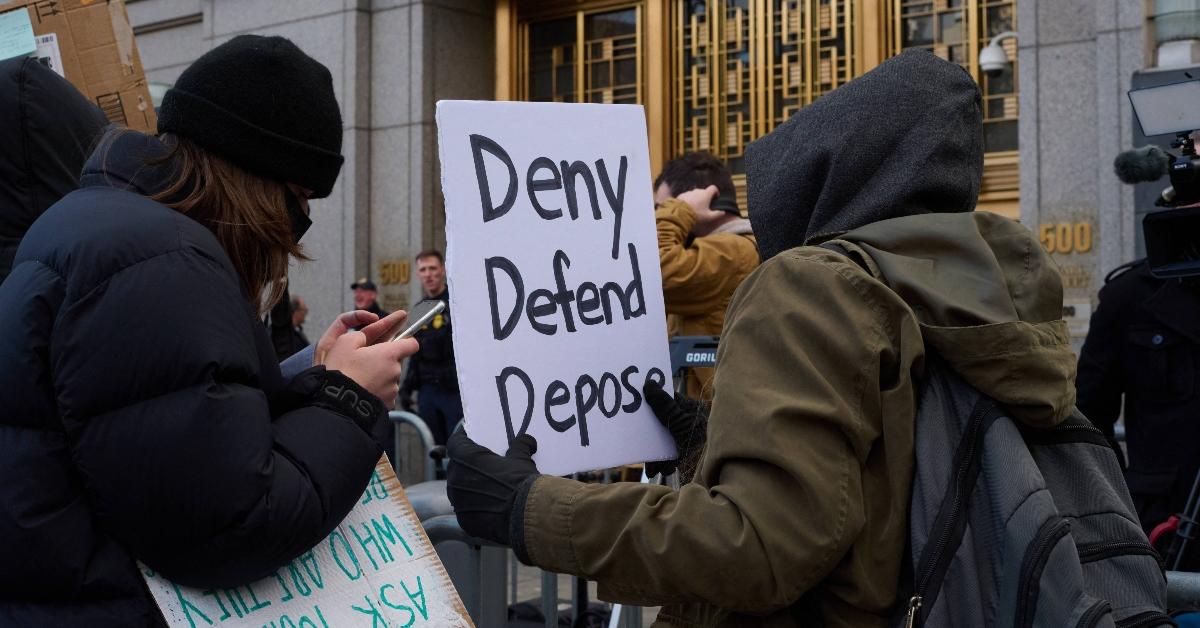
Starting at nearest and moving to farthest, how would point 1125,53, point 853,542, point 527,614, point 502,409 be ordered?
point 853,542
point 502,409
point 527,614
point 1125,53

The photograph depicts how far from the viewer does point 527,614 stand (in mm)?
5602

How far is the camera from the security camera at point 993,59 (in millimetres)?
8914

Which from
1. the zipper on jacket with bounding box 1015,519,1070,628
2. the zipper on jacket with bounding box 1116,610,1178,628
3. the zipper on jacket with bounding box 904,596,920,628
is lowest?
the zipper on jacket with bounding box 1116,610,1178,628

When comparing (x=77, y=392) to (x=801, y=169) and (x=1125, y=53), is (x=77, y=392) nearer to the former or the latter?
(x=801, y=169)

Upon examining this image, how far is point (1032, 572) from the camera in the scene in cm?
162

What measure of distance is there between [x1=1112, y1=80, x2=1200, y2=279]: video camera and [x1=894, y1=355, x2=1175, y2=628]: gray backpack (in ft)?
6.05

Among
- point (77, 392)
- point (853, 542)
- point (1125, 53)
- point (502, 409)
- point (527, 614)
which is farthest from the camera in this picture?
point (1125, 53)

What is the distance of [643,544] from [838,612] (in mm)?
297

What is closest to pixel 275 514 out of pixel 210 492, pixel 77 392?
pixel 210 492

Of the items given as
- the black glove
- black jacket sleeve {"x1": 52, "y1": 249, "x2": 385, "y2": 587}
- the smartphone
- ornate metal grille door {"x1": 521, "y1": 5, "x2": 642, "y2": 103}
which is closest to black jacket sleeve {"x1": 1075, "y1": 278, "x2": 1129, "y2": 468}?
the black glove

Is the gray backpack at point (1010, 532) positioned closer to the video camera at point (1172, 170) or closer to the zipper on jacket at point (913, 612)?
the zipper on jacket at point (913, 612)

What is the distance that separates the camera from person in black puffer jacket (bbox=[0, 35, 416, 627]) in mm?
1603

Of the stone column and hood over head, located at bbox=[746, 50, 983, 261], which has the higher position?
the stone column

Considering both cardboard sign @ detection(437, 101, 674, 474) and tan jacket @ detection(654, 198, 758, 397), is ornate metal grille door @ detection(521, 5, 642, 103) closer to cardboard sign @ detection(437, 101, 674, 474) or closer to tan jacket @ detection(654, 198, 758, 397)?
tan jacket @ detection(654, 198, 758, 397)
